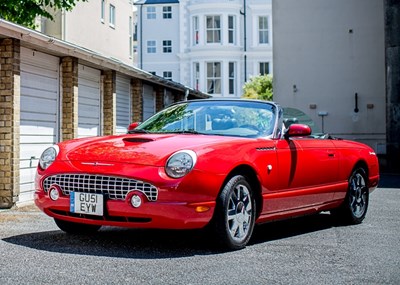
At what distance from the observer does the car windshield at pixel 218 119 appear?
6477 millimetres

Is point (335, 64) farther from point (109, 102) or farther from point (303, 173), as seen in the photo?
point (303, 173)

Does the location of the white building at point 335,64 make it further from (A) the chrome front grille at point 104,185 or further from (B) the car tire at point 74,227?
(A) the chrome front grille at point 104,185

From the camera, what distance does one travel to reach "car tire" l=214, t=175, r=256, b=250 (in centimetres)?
556

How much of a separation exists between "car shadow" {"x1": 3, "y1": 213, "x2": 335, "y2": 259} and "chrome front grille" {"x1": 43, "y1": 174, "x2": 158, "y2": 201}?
1.65 feet

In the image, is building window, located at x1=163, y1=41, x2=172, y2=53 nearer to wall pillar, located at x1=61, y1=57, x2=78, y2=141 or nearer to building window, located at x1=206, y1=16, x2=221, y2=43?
building window, located at x1=206, y1=16, x2=221, y2=43

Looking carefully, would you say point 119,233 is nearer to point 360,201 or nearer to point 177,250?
point 177,250

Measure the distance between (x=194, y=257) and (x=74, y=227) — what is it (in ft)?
5.14

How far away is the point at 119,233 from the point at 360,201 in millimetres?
3190

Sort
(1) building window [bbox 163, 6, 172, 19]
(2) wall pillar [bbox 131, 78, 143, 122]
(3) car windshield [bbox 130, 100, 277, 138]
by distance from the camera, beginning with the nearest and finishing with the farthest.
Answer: (3) car windshield [bbox 130, 100, 277, 138], (2) wall pillar [bbox 131, 78, 143, 122], (1) building window [bbox 163, 6, 172, 19]

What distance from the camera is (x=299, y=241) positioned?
6.46 metres

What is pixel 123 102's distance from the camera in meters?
16.9

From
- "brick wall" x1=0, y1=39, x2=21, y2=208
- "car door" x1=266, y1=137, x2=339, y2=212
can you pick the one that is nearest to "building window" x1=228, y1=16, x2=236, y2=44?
"brick wall" x1=0, y1=39, x2=21, y2=208

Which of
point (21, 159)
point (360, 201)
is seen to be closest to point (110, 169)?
point (360, 201)

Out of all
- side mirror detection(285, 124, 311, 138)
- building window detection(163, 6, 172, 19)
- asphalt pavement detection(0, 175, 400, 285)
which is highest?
building window detection(163, 6, 172, 19)
